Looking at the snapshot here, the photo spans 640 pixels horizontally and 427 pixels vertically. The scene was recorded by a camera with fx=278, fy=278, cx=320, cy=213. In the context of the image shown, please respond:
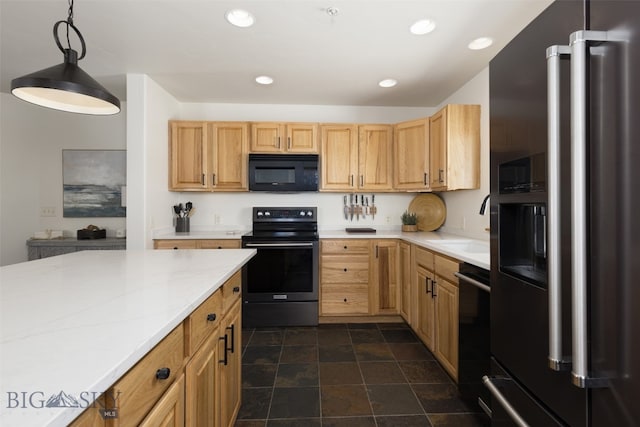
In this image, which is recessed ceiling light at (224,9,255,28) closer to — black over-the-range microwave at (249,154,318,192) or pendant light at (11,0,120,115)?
pendant light at (11,0,120,115)

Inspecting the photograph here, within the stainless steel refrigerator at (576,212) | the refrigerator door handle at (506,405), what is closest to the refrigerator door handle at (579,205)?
the stainless steel refrigerator at (576,212)

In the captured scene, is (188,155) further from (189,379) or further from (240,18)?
(189,379)

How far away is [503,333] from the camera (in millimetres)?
1078

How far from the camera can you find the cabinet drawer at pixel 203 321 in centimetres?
93

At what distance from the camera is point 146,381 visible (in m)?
0.68

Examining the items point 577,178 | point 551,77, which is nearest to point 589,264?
point 577,178

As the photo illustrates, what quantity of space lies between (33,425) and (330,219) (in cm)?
322

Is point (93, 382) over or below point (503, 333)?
over

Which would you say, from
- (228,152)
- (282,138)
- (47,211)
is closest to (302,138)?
(282,138)

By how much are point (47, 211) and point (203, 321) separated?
3.73m

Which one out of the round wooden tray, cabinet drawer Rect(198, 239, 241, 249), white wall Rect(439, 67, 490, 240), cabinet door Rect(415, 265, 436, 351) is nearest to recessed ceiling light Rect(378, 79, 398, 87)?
white wall Rect(439, 67, 490, 240)

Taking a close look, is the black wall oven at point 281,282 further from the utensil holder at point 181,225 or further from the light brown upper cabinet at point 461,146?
the light brown upper cabinet at point 461,146

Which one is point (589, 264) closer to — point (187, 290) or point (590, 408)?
point (590, 408)

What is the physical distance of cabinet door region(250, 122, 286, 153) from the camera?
3.18 metres
